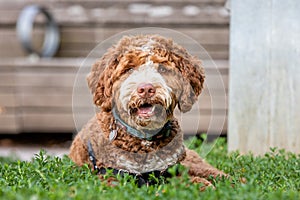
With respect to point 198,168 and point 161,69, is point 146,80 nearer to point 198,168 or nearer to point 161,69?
Result: point 161,69

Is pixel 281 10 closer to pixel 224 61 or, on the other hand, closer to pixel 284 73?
pixel 284 73

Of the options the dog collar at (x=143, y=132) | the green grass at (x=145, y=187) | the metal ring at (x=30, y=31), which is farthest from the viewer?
the metal ring at (x=30, y=31)

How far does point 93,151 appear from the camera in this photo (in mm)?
3738

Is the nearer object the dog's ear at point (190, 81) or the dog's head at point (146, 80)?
the dog's head at point (146, 80)

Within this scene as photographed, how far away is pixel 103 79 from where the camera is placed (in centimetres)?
361

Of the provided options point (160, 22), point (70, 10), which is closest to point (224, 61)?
point (160, 22)

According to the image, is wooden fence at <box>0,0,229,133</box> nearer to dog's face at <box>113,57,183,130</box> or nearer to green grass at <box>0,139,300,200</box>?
green grass at <box>0,139,300,200</box>

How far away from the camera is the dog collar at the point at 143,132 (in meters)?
3.53

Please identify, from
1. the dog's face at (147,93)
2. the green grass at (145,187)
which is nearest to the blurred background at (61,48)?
the green grass at (145,187)

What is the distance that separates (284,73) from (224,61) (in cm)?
357

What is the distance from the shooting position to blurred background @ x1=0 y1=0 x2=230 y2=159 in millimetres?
8617

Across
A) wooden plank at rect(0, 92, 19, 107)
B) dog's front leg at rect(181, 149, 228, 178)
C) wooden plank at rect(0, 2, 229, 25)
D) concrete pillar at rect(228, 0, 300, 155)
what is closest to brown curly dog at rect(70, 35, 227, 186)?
dog's front leg at rect(181, 149, 228, 178)

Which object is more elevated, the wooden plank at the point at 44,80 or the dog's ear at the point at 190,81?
the dog's ear at the point at 190,81

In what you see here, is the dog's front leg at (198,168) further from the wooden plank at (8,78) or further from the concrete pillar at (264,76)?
the wooden plank at (8,78)
